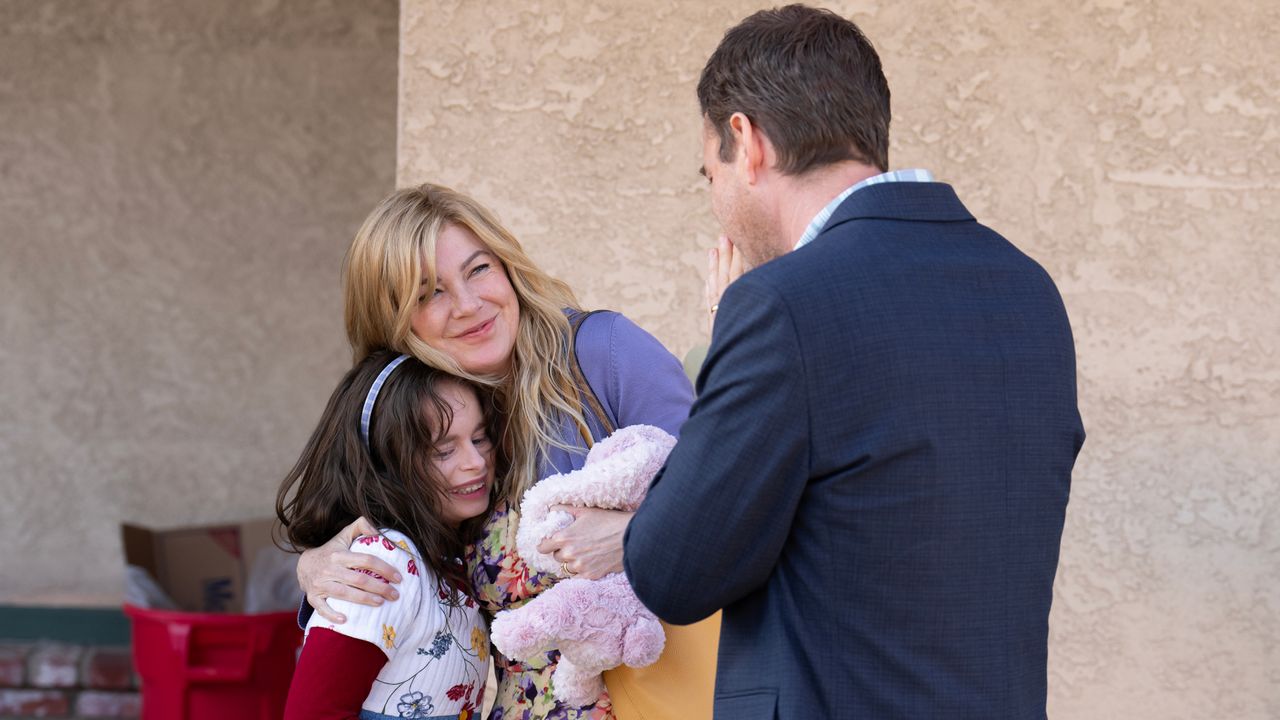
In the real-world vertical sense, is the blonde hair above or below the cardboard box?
above

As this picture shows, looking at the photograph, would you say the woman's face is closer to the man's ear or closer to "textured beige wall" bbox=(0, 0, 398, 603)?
the man's ear

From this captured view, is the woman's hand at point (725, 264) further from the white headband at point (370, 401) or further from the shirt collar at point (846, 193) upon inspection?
the white headband at point (370, 401)

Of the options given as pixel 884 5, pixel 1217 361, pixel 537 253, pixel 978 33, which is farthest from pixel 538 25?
pixel 1217 361

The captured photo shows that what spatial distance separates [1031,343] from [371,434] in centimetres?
108

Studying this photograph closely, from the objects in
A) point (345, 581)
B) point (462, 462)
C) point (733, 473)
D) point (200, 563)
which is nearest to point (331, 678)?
point (345, 581)

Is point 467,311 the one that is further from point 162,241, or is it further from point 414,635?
point 162,241

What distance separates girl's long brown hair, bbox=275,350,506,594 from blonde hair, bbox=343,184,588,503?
0.16ft

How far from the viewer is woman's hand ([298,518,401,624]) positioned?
1742mm

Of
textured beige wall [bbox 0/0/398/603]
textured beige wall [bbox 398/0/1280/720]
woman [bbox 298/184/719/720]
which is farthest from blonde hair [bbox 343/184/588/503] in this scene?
textured beige wall [bbox 0/0/398/603]

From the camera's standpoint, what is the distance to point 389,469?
1899mm

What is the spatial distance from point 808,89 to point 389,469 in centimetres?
94

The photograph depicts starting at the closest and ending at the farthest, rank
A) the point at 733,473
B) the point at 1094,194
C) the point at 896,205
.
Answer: the point at 733,473 → the point at 896,205 → the point at 1094,194

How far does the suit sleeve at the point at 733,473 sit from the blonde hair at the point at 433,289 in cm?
66

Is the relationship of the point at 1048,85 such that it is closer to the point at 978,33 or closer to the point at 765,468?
the point at 978,33
